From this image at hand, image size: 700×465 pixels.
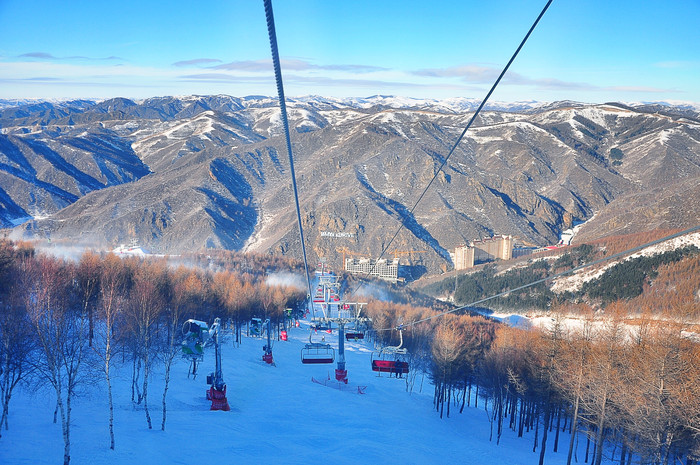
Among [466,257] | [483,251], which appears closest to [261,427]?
[466,257]

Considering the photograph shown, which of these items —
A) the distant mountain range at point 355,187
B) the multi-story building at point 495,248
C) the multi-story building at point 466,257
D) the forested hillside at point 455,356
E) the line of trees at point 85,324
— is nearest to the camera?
the line of trees at point 85,324

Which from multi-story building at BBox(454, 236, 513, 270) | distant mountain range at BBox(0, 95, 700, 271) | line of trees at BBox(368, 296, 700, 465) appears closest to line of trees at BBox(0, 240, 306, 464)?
line of trees at BBox(368, 296, 700, 465)

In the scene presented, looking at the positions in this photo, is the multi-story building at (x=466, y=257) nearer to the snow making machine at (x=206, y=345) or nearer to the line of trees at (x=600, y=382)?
the line of trees at (x=600, y=382)

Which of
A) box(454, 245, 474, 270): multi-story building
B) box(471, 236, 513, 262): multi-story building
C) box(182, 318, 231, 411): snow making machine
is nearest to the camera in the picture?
box(182, 318, 231, 411): snow making machine

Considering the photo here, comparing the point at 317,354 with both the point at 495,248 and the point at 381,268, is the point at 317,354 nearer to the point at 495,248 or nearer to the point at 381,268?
the point at 381,268

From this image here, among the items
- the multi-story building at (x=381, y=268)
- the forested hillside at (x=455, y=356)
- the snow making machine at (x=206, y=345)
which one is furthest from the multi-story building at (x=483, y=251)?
the snow making machine at (x=206, y=345)

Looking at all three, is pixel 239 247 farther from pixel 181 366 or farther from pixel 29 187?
pixel 181 366

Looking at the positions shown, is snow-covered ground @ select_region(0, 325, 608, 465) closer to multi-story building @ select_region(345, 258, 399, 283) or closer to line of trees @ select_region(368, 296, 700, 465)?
line of trees @ select_region(368, 296, 700, 465)
